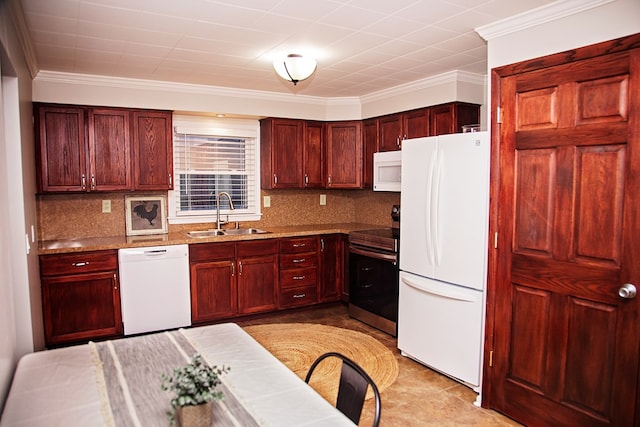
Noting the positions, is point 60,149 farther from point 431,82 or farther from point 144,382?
point 431,82

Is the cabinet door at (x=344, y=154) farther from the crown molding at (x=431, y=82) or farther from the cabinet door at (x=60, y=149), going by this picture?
the cabinet door at (x=60, y=149)

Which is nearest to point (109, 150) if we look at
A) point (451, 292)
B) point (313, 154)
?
point (313, 154)

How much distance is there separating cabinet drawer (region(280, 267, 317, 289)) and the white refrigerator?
1390 mm

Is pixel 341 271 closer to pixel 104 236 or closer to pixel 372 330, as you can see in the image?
pixel 372 330

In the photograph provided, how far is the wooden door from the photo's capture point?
2146 mm

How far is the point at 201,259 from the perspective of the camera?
4172 millimetres

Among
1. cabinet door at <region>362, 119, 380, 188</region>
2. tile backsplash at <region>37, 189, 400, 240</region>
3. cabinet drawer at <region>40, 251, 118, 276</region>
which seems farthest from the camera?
cabinet door at <region>362, 119, 380, 188</region>

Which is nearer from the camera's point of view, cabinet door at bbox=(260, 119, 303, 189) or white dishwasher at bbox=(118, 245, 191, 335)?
white dishwasher at bbox=(118, 245, 191, 335)

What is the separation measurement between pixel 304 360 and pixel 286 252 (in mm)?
1345

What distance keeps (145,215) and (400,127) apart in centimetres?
279

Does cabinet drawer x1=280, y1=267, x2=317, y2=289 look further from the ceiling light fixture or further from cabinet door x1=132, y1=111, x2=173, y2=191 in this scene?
the ceiling light fixture

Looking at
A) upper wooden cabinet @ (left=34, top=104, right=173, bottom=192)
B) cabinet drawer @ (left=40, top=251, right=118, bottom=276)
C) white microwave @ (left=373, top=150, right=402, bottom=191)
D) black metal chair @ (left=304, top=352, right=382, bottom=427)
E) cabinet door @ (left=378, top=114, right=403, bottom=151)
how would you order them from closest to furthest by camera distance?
black metal chair @ (left=304, top=352, right=382, bottom=427) → cabinet drawer @ (left=40, top=251, right=118, bottom=276) → upper wooden cabinet @ (left=34, top=104, right=173, bottom=192) → white microwave @ (left=373, top=150, right=402, bottom=191) → cabinet door @ (left=378, top=114, right=403, bottom=151)

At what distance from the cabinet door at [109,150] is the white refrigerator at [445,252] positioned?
261 centimetres

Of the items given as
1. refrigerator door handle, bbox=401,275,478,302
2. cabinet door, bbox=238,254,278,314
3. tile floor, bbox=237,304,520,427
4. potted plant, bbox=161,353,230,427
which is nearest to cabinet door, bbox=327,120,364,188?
cabinet door, bbox=238,254,278,314
